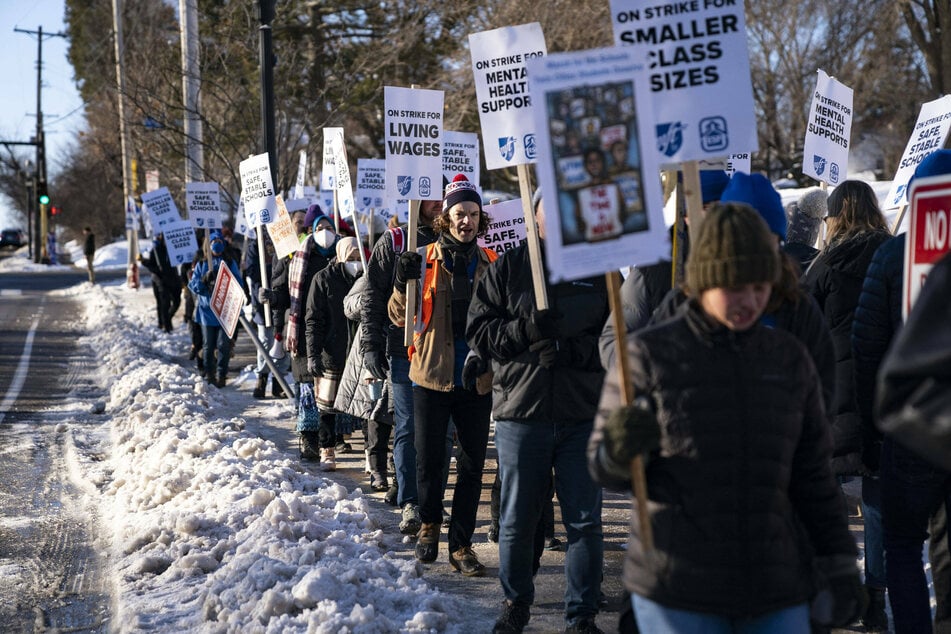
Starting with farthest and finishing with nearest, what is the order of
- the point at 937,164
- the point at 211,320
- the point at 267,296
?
the point at 211,320 → the point at 267,296 → the point at 937,164

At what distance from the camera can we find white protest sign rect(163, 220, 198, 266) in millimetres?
15922

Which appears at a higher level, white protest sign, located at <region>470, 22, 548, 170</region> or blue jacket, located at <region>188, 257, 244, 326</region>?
white protest sign, located at <region>470, 22, 548, 170</region>

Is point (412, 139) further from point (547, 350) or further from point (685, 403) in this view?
point (685, 403)

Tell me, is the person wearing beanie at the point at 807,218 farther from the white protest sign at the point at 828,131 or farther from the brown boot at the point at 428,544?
the brown boot at the point at 428,544

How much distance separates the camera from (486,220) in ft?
21.5

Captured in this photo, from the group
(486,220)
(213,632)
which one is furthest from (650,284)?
(213,632)

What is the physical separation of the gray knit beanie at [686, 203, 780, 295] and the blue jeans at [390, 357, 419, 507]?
4.08 m

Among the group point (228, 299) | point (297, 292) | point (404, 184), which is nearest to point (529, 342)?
point (404, 184)

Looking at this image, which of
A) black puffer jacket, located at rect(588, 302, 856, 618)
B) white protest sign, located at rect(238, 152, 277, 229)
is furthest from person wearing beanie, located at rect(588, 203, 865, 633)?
white protest sign, located at rect(238, 152, 277, 229)

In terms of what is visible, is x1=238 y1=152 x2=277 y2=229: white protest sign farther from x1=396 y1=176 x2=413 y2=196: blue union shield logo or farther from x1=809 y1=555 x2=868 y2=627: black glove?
x1=809 y1=555 x2=868 y2=627: black glove

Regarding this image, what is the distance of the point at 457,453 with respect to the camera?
632 cm

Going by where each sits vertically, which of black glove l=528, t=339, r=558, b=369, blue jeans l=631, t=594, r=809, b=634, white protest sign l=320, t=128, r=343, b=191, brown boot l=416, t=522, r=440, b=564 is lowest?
brown boot l=416, t=522, r=440, b=564

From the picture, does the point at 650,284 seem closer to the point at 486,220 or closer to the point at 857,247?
the point at 857,247

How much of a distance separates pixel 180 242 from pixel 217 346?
225 cm
